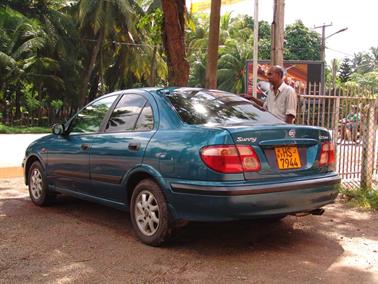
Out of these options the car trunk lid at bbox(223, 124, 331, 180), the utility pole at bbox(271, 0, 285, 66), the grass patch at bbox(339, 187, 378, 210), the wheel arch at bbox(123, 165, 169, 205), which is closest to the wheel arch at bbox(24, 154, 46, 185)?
the wheel arch at bbox(123, 165, 169, 205)

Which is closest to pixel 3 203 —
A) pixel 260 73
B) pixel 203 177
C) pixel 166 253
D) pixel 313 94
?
pixel 166 253

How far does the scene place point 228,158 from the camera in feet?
13.6

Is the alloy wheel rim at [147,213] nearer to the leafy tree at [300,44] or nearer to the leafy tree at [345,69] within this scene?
the leafy tree at [300,44]

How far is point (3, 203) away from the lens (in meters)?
6.84

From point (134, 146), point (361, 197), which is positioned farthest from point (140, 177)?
point (361, 197)

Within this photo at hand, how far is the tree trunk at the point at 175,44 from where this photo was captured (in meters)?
8.23

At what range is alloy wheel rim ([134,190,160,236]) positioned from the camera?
466 cm

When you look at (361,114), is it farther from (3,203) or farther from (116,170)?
(3,203)

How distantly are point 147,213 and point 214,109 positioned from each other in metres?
1.20

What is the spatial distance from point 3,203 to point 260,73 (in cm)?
1960

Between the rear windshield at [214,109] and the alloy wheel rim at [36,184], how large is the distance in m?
A: 2.50

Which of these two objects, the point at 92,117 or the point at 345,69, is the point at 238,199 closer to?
the point at 92,117

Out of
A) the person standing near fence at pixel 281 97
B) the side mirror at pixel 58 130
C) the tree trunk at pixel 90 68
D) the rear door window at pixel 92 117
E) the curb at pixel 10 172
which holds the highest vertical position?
the tree trunk at pixel 90 68

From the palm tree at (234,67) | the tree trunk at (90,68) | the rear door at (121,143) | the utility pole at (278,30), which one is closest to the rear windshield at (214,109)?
the rear door at (121,143)
